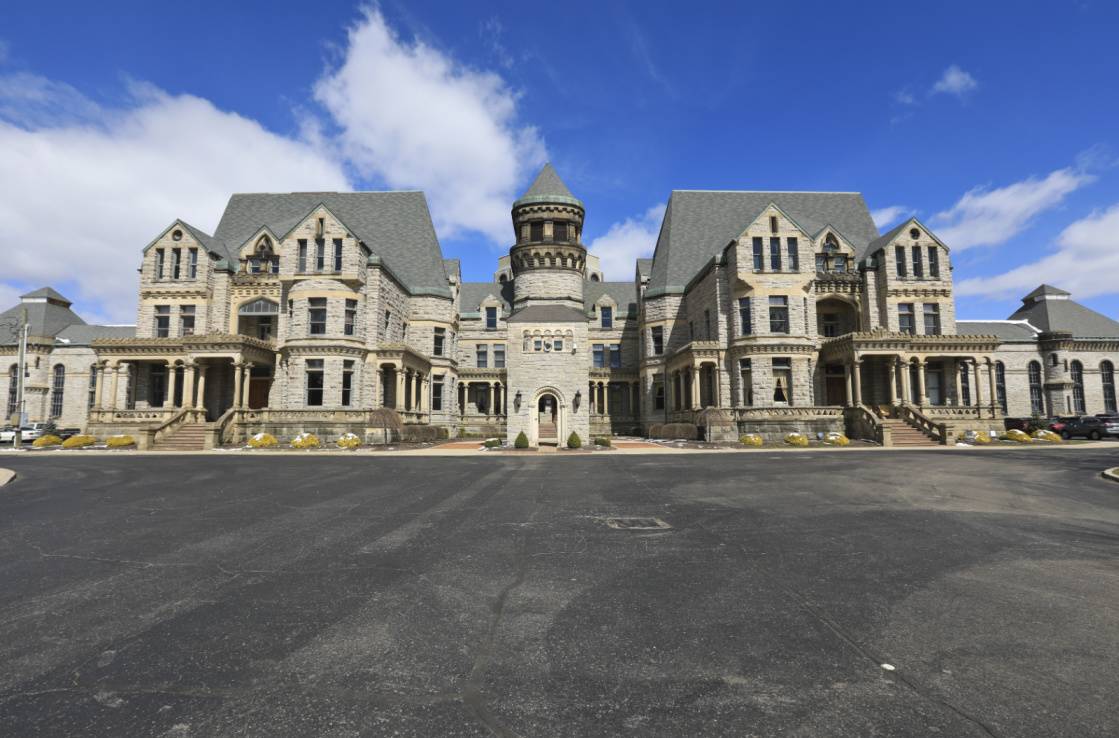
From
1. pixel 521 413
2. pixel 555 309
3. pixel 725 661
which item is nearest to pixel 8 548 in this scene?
pixel 725 661

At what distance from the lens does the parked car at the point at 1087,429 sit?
106ft

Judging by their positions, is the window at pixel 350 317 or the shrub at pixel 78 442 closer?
the shrub at pixel 78 442

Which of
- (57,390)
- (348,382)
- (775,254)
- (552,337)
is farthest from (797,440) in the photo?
(57,390)

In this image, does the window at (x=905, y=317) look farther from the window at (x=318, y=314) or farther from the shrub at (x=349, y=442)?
the window at (x=318, y=314)

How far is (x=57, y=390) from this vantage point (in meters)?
43.7

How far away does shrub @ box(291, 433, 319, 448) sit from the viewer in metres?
28.9

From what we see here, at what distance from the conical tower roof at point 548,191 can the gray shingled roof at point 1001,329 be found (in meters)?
35.2

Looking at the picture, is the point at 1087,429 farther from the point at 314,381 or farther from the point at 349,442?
the point at 314,381

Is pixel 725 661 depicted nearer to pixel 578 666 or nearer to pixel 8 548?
pixel 578 666

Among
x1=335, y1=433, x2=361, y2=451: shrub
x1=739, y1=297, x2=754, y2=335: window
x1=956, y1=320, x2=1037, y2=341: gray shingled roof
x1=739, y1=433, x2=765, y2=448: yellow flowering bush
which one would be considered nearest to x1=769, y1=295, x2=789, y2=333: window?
x1=739, y1=297, x2=754, y2=335: window

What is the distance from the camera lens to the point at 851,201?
4294 centimetres

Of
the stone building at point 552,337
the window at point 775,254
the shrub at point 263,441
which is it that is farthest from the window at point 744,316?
the shrub at point 263,441

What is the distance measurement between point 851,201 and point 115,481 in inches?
1946

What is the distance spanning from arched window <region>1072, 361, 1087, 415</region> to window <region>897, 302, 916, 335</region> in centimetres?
2111
